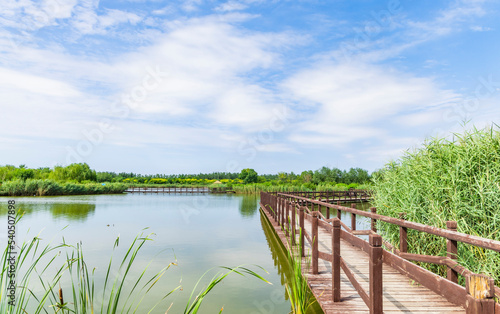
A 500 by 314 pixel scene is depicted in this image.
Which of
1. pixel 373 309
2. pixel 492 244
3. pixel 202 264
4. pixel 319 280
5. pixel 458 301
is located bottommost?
pixel 202 264

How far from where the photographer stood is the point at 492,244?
2256mm

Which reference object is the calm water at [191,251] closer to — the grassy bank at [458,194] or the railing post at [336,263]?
the railing post at [336,263]

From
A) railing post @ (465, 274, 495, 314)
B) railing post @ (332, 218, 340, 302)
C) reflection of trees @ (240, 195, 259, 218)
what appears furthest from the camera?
reflection of trees @ (240, 195, 259, 218)

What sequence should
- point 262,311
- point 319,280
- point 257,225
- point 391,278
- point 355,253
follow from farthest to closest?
point 257,225
point 355,253
point 262,311
point 319,280
point 391,278

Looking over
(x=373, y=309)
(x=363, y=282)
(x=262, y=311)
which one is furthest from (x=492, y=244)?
(x=262, y=311)

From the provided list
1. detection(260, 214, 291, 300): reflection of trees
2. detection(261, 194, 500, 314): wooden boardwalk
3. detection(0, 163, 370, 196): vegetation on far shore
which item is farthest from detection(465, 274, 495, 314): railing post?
detection(0, 163, 370, 196): vegetation on far shore

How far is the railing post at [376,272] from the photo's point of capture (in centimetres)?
288

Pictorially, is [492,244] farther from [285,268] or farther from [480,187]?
[285,268]

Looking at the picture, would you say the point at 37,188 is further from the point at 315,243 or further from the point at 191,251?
the point at 315,243

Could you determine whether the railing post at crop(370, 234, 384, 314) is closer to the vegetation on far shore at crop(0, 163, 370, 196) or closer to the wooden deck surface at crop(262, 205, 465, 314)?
the wooden deck surface at crop(262, 205, 465, 314)

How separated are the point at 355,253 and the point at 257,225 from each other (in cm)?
954

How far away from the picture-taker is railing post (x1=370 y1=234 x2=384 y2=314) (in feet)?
9.44

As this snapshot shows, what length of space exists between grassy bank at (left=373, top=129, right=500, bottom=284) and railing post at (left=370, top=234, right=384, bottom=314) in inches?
51.8

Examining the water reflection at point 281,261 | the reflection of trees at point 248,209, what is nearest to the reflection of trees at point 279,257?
the water reflection at point 281,261
